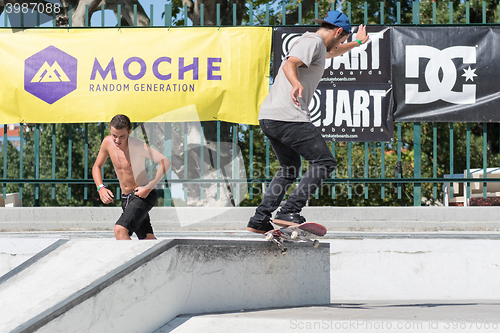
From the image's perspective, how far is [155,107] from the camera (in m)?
6.80

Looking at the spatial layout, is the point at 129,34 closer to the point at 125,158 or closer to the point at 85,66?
the point at 85,66

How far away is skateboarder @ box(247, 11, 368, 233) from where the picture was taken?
12.0ft

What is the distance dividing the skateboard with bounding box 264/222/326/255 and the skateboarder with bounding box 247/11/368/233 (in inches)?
2.2

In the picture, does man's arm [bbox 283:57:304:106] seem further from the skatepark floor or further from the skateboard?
the skatepark floor

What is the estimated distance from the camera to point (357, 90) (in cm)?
677

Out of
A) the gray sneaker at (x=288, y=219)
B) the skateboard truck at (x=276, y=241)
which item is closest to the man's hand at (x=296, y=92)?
the gray sneaker at (x=288, y=219)

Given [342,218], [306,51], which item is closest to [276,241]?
[306,51]

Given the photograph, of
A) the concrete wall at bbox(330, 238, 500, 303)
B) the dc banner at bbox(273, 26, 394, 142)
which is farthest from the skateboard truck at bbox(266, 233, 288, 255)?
the dc banner at bbox(273, 26, 394, 142)

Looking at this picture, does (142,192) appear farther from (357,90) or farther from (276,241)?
(357,90)

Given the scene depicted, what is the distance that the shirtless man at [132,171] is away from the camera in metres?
4.14

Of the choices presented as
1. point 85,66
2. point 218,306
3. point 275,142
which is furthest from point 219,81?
point 218,306

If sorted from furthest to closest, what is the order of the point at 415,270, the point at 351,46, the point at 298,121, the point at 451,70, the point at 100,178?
the point at 451,70 < the point at 415,270 < the point at 100,178 < the point at 351,46 < the point at 298,121

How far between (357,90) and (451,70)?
131 centimetres

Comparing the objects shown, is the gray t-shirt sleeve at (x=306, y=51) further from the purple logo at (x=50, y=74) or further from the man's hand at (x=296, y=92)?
the purple logo at (x=50, y=74)
